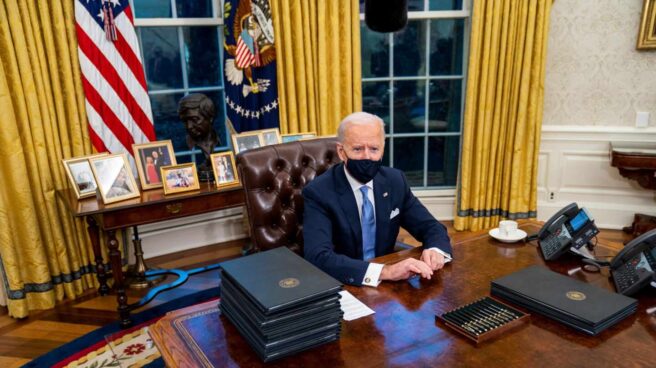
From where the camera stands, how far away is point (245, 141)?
2.96 meters

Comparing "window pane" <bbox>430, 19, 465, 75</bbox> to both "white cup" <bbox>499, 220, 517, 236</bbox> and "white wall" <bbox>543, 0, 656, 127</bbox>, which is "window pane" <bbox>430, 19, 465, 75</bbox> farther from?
"white cup" <bbox>499, 220, 517, 236</bbox>

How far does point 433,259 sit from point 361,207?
0.41m

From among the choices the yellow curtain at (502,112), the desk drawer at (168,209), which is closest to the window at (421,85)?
the yellow curtain at (502,112)

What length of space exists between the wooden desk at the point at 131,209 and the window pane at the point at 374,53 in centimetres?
169

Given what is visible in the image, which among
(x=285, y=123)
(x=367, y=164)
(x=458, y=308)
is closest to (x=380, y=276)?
(x=458, y=308)

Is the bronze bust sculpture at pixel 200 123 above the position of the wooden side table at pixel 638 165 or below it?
above

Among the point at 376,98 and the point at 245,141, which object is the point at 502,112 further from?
the point at 245,141

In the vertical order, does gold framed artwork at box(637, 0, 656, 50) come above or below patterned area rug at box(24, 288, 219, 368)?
above

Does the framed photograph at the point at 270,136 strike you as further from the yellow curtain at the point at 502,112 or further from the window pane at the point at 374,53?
the yellow curtain at the point at 502,112

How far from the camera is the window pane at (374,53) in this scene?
379cm

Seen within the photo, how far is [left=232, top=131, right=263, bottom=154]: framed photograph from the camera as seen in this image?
9.55ft

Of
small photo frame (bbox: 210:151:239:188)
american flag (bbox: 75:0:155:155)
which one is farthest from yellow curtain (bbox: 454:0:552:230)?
american flag (bbox: 75:0:155:155)

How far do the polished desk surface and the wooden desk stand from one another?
1422 millimetres

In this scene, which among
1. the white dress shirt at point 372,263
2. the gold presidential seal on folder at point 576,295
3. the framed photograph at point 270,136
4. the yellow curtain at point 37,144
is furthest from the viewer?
the framed photograph at point 270,136
